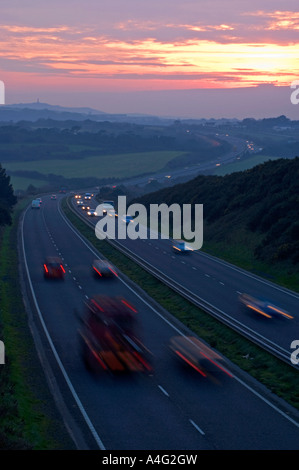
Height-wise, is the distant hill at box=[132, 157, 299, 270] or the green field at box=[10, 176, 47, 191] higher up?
the distant hill at box=[132, 157, 299, 270]

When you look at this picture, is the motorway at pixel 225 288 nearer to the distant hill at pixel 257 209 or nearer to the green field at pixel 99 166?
the distant hill at pixel 257 209

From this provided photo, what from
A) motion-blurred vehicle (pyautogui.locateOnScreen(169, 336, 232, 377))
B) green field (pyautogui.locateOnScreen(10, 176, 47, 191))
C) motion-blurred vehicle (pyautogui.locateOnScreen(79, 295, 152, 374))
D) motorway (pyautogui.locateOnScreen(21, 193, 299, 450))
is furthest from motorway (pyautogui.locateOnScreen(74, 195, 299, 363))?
green field (pyautogui.locateOnScreen(10, 176, 47, 191))

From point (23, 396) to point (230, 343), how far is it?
9.68 m

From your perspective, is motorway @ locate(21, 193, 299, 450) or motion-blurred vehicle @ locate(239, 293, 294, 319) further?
motion-blurred vehicle @ locate(239, 293, 294, 319)

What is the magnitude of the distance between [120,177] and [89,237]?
98.2 metres

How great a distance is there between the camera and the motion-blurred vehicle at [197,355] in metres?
22.7

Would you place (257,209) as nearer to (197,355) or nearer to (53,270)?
(53,270)

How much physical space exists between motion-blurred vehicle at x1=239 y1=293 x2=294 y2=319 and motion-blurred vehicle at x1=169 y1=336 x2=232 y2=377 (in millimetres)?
4822

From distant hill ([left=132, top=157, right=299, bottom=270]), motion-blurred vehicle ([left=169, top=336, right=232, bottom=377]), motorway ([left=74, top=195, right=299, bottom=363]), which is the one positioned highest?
distant hill ([left=132, top=157, right=299, bottom=270])

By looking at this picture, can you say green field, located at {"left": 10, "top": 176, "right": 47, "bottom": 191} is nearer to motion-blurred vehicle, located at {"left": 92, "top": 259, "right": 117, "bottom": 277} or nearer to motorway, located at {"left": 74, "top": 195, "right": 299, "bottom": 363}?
motorway, located at {"left": 74, "top": 195, "right": 299, "bottom": 363}

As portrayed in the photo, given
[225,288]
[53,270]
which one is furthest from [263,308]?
[53,270]

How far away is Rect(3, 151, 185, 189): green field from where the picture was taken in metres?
164
